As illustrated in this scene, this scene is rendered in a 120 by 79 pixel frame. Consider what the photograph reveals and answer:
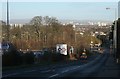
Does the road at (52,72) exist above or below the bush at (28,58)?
below

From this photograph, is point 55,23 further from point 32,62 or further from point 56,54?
point 32,62

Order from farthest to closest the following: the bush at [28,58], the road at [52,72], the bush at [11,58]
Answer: the bush at [28,58]
the bush at [11,58]
the road at [52,72]

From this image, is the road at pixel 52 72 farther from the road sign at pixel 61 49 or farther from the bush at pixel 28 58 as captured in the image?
the road sign at pixel 61 49

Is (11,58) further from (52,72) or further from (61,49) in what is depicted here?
(61,49)

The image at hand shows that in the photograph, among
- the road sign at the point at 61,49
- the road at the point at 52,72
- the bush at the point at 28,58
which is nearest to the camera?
the road at the point at 52,72

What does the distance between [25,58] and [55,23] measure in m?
42.2

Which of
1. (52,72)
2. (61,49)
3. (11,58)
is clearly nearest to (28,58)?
(11,58)

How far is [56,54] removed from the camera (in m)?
70.4

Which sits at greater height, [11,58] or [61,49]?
[61,49]

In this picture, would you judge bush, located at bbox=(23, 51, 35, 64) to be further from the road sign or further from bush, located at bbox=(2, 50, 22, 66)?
the road sign

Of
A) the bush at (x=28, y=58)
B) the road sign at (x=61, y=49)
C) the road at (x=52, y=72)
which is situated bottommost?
the road at (x=52, y=72)

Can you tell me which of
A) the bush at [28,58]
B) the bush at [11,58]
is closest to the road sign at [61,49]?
the bush at [28,58]

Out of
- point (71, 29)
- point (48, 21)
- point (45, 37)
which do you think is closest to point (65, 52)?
point (45, 37)

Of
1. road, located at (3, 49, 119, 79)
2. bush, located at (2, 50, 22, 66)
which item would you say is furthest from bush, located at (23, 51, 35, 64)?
road, located at (3, 49, 119, 79)
